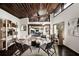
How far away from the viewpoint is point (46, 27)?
2564 millimetres

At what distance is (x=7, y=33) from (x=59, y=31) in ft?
4.06

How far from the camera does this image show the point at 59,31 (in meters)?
2.58

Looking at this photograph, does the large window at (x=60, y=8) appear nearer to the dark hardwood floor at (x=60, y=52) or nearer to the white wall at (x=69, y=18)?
the white wall at (x=69, y=18)

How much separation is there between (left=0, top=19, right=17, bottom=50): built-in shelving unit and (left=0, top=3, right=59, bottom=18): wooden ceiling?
0.27 m

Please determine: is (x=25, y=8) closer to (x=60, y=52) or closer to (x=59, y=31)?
(x=59, y=31)

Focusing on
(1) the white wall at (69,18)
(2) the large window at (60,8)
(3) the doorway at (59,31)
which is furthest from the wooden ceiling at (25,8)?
(3) the doorway at (59,31)

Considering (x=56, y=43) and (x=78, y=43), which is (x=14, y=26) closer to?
(x=56, y=43)

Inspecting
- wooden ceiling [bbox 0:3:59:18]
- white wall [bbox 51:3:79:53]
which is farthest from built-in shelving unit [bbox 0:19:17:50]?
white wall [bbox 51:3:79:53]

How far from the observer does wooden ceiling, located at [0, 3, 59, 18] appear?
7.98 ft

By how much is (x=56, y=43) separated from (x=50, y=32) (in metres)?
0.30

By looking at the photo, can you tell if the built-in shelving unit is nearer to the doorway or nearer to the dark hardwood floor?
the dark hardwood floor

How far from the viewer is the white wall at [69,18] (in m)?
2.40

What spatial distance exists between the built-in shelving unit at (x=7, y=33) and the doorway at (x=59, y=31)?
0.97 metres

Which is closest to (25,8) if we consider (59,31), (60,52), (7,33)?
(7,33)
